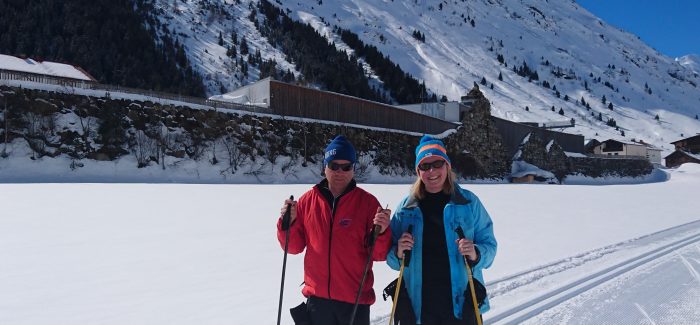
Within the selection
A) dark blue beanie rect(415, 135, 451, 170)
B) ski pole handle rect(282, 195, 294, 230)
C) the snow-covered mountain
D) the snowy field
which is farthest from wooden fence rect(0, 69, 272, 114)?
the snow-covered mountain

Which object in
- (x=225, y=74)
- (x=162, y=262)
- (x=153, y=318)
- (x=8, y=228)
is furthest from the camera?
(x=225, y=74)

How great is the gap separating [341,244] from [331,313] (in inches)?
15.5

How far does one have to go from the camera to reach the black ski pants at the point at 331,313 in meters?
2.45

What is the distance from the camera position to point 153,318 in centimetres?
374

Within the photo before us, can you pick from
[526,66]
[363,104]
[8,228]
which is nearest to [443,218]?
[8,228]

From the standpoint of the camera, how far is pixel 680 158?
70188mm

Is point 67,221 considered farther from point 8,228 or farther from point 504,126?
point 504,126

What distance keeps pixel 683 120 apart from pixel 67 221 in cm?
14439

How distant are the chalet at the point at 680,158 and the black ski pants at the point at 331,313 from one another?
83.6 meters

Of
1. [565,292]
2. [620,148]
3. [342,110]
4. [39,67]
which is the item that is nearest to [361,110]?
[342,110]

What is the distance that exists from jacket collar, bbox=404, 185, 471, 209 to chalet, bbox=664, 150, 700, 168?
83.3 meters

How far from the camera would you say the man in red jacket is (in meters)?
2.44

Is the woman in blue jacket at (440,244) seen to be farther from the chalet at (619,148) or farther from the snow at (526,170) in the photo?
the chalet at (619,148)

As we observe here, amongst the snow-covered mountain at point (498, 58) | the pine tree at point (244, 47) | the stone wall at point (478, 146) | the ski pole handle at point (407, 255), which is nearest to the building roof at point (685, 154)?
the snow-covered mountain at point (498, 58)
